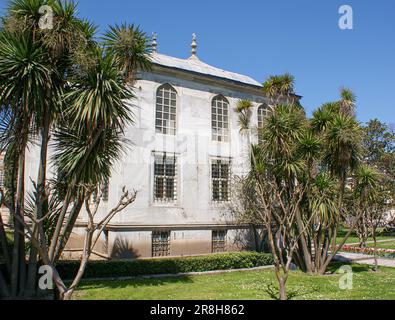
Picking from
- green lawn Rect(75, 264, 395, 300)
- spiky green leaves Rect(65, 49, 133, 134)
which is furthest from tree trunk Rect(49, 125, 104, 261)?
green lawn Rect(75, 264, 395, 300)

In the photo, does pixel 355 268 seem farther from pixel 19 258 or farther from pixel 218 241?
pixel 19 258

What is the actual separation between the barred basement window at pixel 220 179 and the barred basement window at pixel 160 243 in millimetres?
3416

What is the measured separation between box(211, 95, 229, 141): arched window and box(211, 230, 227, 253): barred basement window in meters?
5.09

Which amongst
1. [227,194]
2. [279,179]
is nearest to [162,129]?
[227,194]

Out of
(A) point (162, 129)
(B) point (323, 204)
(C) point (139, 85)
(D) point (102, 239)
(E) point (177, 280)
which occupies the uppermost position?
(C) point (139, 85)

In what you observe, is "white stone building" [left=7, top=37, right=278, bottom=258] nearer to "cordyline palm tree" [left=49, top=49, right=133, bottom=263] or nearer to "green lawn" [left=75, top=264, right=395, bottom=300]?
"green lawn" [left=75, top=264, right=395, bottom=300]

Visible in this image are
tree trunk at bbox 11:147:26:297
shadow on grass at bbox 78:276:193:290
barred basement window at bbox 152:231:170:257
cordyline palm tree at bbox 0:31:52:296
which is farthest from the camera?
barred basement window at bbox 152:231:170:257

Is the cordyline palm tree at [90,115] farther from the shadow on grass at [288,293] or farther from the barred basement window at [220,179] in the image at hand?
the barred basement window at [220,179]

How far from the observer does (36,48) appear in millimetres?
9414

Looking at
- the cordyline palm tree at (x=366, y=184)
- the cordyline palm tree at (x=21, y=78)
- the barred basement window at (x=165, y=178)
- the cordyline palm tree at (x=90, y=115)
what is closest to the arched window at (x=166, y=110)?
the barred basement window at (x=165, y=178)

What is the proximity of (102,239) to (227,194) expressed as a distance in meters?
6.94

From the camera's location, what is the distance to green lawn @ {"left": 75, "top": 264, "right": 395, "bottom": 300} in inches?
424

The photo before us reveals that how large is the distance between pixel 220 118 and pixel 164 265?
29.2 ft
